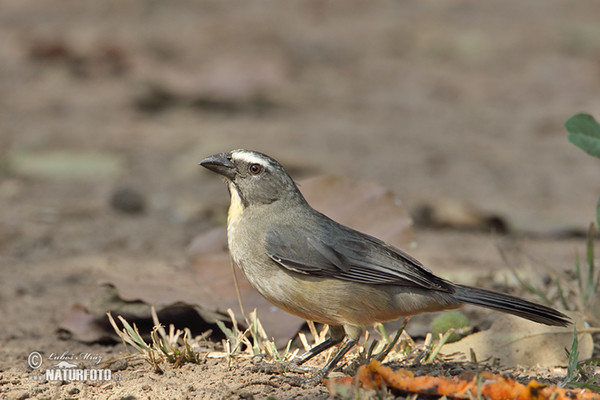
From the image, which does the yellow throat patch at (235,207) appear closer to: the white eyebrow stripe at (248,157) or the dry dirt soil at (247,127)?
the white eyebrow stripe at (248,157)

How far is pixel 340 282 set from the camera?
4098mm

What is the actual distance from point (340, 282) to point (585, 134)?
159 centimetres

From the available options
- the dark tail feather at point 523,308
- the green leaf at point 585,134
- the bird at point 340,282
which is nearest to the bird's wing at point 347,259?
the bird at point 340,282

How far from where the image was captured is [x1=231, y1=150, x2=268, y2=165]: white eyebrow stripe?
181 inches

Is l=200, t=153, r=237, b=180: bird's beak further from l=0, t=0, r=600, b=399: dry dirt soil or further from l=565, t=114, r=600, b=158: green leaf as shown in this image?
l=565, t=114, r=600, b=158: green leaf

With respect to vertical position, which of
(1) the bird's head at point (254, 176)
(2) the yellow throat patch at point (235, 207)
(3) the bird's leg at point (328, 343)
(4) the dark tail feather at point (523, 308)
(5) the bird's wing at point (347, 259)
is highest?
(1) the bird's head at point (254, 176)

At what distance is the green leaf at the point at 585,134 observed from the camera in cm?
441

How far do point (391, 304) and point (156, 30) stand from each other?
8.57 metres

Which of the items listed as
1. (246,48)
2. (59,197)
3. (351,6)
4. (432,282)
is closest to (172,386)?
(432,282)

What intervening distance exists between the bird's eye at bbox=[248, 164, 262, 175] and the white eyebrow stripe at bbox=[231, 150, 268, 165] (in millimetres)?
18

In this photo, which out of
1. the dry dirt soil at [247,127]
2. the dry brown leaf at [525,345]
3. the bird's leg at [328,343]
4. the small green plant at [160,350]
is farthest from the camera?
the dry dirt soil at [247,127]

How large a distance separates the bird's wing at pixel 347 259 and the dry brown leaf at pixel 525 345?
0.39 metres

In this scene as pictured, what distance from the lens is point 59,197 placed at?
24.8ft

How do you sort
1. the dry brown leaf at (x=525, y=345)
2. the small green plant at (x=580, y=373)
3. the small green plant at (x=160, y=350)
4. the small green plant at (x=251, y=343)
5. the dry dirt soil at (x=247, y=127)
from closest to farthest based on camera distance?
the small green plant at (x=580, y=373) → the small green plant at (x=160, y=350) → the small green plant at (x=251, y=343) → the dry brown leaf at (x=525, y=345) → the dry dirt soil at (x=247, y=127)
